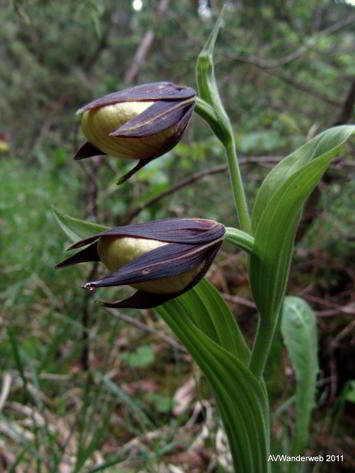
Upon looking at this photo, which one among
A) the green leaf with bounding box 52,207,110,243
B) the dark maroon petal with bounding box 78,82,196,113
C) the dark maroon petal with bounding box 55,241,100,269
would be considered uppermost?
the dark maroon petal with bounding box 78,82,196,113

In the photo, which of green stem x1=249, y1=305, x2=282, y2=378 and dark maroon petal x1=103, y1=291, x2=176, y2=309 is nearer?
dark maroon petal x1=103, y1=291, x2=176, y2=309

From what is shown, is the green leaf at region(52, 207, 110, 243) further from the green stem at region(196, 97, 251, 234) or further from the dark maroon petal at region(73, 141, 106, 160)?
the green stem at region(196, 97, 251, 234)

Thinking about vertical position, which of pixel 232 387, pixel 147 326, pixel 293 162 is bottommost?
pixel 147 326

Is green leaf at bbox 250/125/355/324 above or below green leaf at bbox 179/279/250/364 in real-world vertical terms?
above

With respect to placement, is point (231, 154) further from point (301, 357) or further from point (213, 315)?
point (301, 357)

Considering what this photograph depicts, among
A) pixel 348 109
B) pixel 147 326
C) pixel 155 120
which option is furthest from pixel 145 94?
pixel 348 109

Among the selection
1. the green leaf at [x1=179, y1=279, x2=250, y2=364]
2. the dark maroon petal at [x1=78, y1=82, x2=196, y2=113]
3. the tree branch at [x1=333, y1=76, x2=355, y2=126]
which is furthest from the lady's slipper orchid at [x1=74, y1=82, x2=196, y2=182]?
the tree branch at [x1=333, y1=76, x2=355, y2=126]

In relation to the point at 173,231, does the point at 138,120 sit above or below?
above
